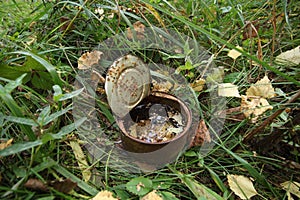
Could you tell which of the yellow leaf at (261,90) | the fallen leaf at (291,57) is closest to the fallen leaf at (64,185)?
the yellow leaf at (261,90)

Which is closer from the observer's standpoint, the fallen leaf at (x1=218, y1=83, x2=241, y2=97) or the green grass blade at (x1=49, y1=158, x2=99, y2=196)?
the green grass blade at (x1=49, y1=158, x2=99, y2=196)

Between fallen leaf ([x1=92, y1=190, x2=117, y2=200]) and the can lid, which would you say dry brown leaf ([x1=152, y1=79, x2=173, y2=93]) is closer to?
the can lid

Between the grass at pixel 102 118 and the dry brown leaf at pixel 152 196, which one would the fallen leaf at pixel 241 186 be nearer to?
the grass at pixel 102 118

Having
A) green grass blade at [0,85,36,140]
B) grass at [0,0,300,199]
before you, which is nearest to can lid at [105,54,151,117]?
grass at [0,0,300,199]

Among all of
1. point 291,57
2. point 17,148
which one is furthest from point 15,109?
point 291,57

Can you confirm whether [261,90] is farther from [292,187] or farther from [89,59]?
[89,59]
